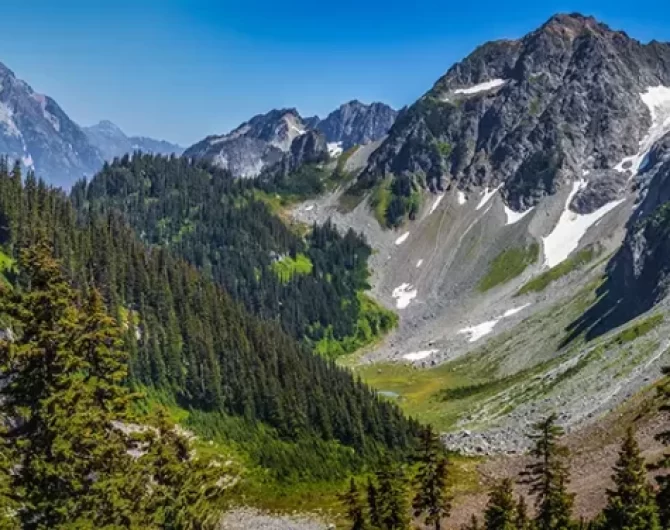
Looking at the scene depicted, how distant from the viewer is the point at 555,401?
104 m

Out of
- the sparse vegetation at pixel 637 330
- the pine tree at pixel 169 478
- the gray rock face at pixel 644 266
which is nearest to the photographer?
the pine tree at pixel 169 478

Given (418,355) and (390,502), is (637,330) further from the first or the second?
(418,355)

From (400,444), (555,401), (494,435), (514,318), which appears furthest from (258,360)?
(514,318)

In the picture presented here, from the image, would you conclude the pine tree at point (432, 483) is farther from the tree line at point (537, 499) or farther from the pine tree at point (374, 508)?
the pine tree at point (374, 508)

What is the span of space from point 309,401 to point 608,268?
11062cm

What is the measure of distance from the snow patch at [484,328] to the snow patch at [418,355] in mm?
11099

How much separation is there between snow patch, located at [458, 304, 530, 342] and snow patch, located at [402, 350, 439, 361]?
11.1m

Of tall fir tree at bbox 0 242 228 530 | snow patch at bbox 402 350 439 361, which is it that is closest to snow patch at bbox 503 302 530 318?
snow patch at bbox 402 350 439 361

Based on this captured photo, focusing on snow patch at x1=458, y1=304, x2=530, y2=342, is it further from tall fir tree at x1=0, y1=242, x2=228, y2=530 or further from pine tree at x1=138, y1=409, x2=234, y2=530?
tall fir tree at x1=0, y1=242, x2=228, y2=530

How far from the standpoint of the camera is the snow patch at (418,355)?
18562 centimetres

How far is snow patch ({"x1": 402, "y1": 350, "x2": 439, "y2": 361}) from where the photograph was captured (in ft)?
609

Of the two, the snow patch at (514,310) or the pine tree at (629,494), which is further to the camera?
the snow patch at (514,310)

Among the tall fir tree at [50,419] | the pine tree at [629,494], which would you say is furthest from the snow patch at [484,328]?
the tall fir tree at [50,419]

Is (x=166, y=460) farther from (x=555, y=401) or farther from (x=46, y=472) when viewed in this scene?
(x=555, y=401)
